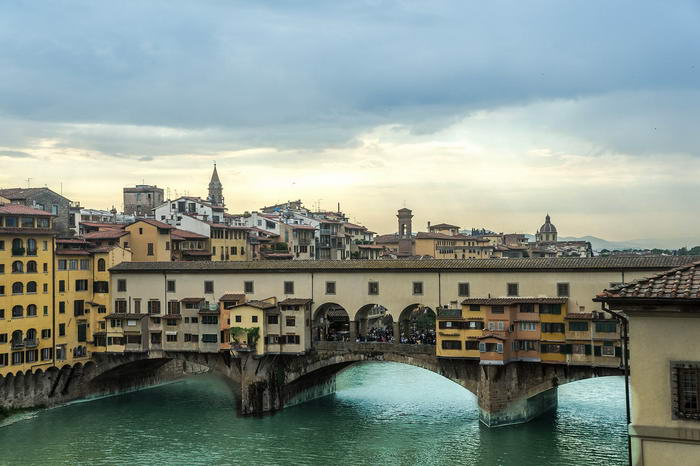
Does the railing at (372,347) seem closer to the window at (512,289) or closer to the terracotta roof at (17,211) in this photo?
the window at (512,289)

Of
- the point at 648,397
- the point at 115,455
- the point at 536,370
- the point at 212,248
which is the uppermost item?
the point at 212,248

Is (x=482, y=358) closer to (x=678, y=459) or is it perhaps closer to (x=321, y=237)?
(x=678, y=459)

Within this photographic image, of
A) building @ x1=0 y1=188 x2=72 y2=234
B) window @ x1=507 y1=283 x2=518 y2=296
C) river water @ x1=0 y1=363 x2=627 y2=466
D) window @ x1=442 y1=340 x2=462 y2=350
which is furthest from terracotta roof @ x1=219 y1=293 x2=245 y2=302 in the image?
building @ x1=0 y1=188 x2=72 y2=234

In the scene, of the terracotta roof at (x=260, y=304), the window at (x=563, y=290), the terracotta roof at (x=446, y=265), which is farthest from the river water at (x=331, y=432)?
the terracotta roof at (x=446, y=265)

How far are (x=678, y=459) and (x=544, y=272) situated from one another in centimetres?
2954

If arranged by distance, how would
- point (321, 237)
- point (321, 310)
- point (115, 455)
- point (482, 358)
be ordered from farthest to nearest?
point (321, 237), point (321, 310), point (482, 358), point (115, 455)

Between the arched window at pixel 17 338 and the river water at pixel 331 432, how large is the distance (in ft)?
13.4

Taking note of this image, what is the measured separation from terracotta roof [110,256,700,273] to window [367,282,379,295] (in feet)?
2.79

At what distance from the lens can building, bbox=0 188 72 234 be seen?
194 feet

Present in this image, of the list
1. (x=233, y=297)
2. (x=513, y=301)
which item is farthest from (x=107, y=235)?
(x=513, y=301)

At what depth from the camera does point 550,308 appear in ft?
125

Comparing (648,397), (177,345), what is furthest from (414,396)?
(648,397)

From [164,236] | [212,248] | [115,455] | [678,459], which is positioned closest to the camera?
→ [678,459]

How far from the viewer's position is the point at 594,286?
37.9 metres
